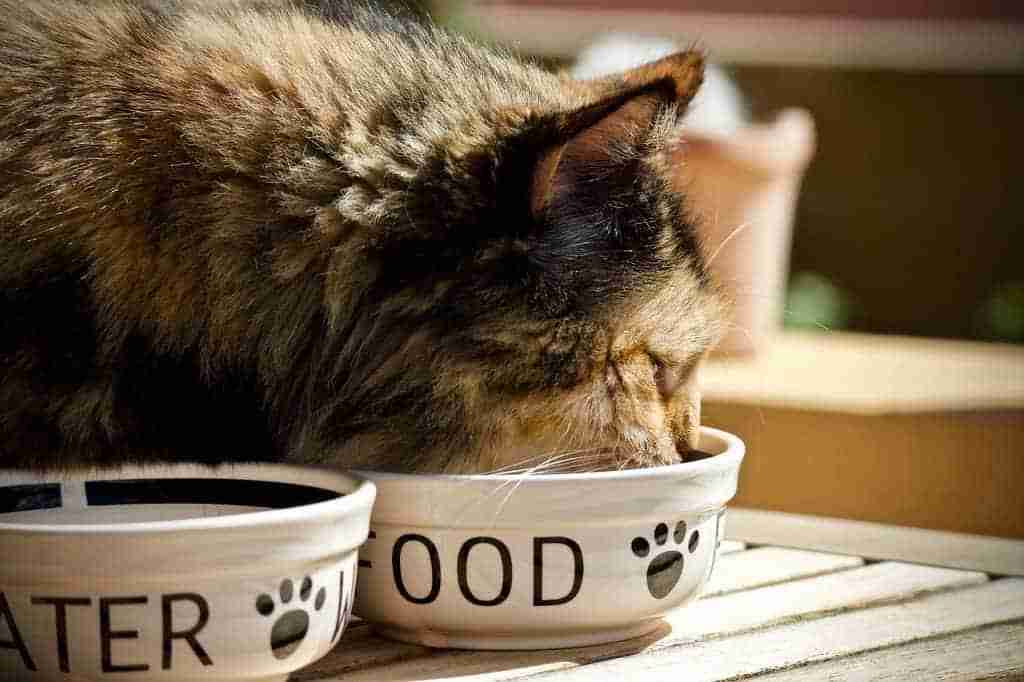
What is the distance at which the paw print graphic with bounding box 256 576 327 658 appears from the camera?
0.81 metres

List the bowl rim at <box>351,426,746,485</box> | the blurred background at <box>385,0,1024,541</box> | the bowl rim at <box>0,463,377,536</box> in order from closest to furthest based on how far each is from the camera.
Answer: the bowl rim at <box>0,463,377,536</box>
the bowl rim at <box>351,426,746,485</box>
the blurred background at <box>385,0,1024,541</box>

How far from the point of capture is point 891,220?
520 cm

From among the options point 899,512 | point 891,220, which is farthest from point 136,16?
point 891,220

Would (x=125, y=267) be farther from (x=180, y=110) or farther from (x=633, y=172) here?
(x=633, y=172)

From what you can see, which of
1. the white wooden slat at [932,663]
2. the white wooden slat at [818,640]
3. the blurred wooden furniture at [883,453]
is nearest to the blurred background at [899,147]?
the blurred wooden furniture at [883,453]

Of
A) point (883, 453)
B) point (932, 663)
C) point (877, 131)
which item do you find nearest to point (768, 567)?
point (932, 663)

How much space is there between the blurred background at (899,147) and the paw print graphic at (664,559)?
4.08 meters

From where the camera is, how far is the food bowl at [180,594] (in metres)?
0.77

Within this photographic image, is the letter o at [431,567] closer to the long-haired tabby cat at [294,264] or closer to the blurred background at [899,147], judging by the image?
the long-haired tabby cat at [294,264]

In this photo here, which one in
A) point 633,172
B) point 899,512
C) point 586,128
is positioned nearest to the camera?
point 586,128

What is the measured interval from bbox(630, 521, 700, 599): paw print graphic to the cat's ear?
0.26 meters

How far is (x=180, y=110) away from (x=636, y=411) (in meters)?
0.43

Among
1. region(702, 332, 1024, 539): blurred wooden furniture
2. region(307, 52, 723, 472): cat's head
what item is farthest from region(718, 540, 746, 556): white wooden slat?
region(702, 332, 1024, 539): blurred wooden furniture

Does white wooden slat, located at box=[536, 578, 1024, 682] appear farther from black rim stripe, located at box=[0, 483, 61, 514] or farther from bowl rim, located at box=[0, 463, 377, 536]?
black rim stripe, located at box=[0, 483, 61, 514]
